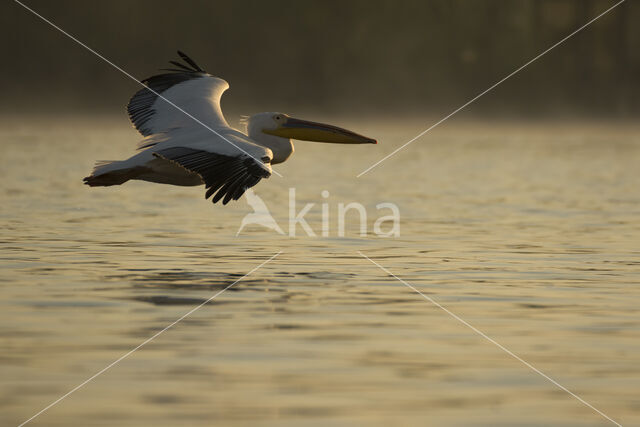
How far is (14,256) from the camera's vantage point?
10.7 m

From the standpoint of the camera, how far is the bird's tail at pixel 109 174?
11.3m

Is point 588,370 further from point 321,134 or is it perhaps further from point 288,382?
point 321,134

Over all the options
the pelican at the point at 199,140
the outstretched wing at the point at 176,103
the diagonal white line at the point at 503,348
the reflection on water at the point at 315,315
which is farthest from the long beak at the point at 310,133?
the diagonal white line at the point at 503,348

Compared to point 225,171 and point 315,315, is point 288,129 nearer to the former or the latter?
point 225,171

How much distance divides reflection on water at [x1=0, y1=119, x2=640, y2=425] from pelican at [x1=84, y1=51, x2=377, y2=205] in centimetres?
72

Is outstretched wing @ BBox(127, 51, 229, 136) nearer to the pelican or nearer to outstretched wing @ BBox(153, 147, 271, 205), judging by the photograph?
the pelican

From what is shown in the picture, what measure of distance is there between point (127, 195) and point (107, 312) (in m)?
10.1

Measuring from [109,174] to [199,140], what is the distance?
1049 mm

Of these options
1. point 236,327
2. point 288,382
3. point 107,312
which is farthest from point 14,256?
point 288,382

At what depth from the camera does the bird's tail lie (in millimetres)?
11336

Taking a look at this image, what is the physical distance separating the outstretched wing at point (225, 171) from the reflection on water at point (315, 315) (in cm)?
70

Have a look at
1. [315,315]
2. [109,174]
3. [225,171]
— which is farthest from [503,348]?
[109,174]

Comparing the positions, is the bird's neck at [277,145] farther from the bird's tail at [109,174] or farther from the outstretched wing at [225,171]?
the outstretched wing at [225,171]

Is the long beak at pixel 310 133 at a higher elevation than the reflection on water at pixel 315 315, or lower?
higher
